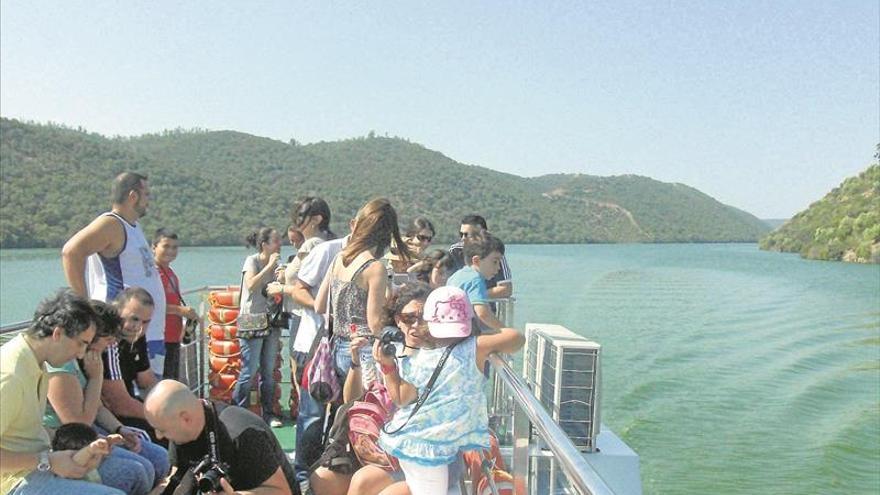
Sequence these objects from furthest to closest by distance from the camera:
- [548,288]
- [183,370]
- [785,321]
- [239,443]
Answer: [548,288], [785,321], [183,370], [239,443]

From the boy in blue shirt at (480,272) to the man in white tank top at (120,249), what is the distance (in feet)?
5.32

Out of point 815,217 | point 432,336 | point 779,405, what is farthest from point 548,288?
point 815,217

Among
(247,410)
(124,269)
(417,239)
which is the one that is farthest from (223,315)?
(247,410)

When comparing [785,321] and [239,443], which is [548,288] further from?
[239,443]

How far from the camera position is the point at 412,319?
2844mm

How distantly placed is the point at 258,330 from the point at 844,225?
75.7m

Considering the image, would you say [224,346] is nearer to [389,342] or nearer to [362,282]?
[362,282]

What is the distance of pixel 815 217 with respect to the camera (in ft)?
282

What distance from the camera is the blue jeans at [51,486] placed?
8.24ft

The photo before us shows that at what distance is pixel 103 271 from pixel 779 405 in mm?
13964

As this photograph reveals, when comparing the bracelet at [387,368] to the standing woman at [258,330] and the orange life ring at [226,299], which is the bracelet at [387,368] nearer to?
the standing woman at [258,330]

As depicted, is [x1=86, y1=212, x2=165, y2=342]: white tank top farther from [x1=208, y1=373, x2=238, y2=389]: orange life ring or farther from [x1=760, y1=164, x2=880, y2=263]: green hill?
[x1=760, y1=164, x2=880, y2=263]: green hill

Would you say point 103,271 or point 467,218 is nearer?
point 103,271

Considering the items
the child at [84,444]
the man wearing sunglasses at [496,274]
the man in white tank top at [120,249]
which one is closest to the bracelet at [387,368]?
the child at [84,444]
